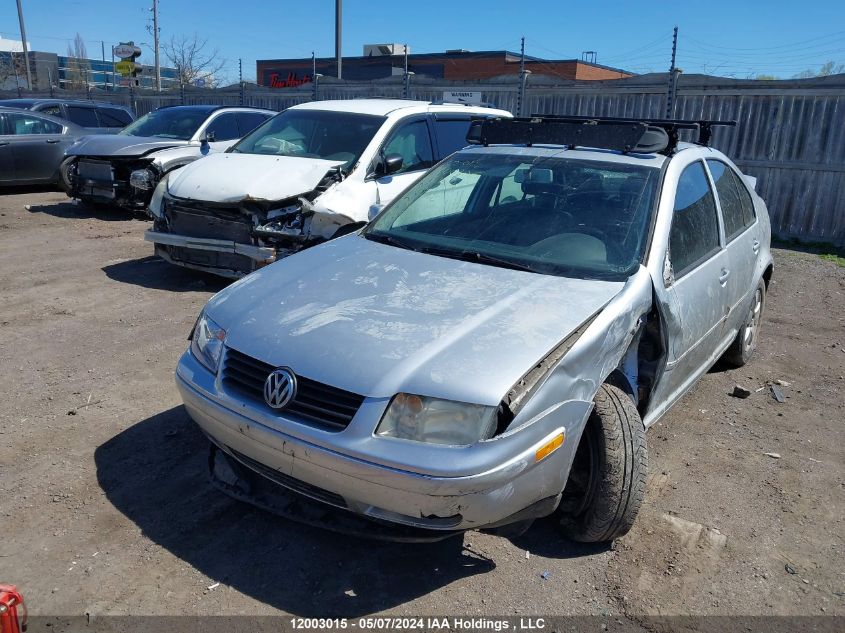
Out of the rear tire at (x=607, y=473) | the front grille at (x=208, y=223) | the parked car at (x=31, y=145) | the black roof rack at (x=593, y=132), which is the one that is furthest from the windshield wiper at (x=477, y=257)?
the parked car at (x=31, y=145)

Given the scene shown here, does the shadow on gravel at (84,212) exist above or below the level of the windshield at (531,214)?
below

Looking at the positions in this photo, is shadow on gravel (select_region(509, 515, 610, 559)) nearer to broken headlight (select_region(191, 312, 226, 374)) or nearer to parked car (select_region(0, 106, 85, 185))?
broken headlight (select_region(191, 312, 226, 374))

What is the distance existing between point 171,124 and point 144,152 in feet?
4.54

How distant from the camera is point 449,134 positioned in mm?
7938

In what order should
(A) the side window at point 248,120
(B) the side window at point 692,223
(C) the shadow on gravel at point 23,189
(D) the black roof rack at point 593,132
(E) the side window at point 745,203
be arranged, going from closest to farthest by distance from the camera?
(B) the side window at point 692,223
(D) the black roof rack at point 593,132
(E) the side window at point 745,203
(A) the side window at point 248,120
(C) the shadow on gravel at point 23,189

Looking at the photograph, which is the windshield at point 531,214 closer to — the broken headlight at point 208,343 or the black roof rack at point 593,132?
the black roof rack at point 593,132

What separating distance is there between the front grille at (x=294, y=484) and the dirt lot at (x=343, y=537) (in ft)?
→ 1.20

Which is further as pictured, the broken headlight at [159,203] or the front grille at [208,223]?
the broken headlight at [159,203]

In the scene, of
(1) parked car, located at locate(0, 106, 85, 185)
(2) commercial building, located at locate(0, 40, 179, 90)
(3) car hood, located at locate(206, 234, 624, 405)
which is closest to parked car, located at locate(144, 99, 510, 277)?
(3) car hood, located at locate(206, 234, 624, 405)

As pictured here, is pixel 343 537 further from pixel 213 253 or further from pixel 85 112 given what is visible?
pixel 85 112

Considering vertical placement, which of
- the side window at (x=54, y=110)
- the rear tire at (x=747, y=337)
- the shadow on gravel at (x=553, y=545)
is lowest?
the shadow on gravel at (x=553, y=545)

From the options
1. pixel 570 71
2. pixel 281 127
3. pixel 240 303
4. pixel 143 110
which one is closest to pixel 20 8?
pixel 143 110

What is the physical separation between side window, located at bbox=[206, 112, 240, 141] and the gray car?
745 cm

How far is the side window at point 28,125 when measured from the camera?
1247 centimetres
